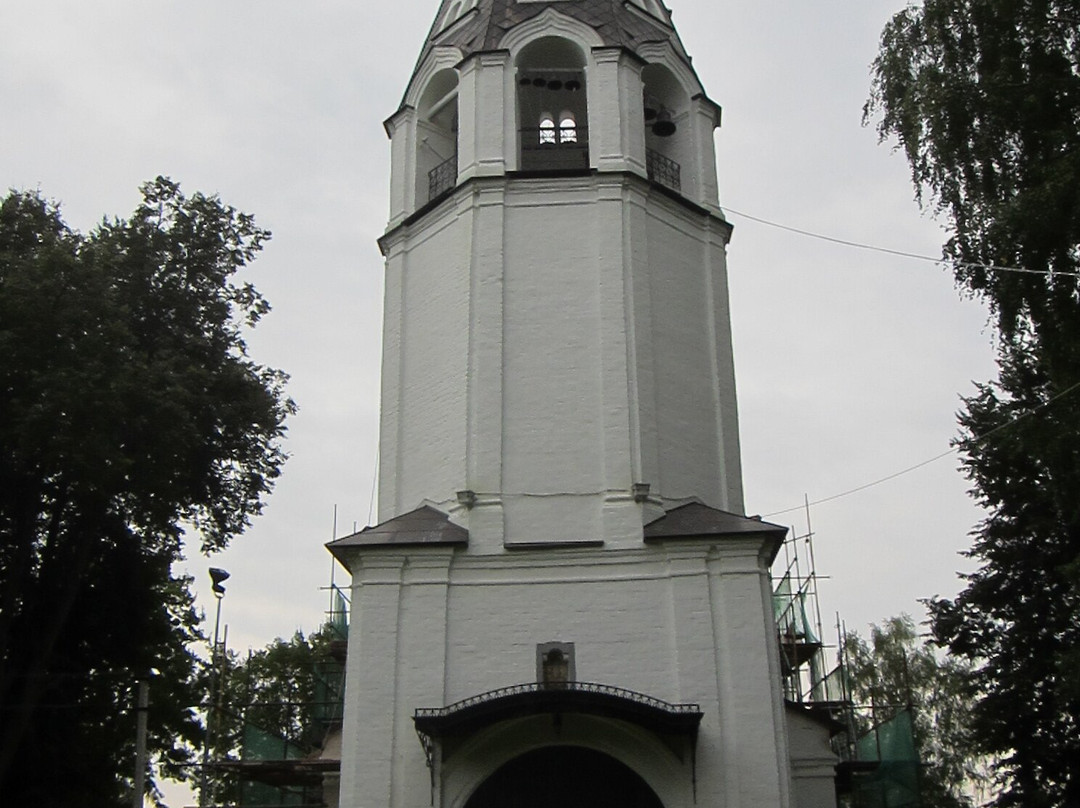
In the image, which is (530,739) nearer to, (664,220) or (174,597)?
(664,220)

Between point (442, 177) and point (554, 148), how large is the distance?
73.1 inches

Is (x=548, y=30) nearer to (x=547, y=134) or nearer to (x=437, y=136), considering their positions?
(x=547, y=134)

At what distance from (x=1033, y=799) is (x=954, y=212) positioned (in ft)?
32.9

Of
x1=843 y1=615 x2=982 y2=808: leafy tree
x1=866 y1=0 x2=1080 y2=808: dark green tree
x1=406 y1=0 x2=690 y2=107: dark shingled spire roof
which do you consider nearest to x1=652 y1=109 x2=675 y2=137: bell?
x1=406 y1=0 x2=690 y2=107: dark shingled spire roof

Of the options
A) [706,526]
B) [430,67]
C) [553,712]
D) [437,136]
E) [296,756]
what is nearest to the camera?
[553,712]

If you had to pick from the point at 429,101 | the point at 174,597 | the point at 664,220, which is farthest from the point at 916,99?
the point at 174,597

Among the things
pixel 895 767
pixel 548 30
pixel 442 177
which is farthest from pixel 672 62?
pixel 895 767

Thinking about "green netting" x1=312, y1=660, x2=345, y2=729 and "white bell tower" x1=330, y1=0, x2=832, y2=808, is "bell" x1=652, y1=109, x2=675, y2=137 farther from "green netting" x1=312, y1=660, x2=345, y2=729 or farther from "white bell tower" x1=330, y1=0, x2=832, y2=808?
"green netting" x1=312, y1=660, x2=345, y2=729

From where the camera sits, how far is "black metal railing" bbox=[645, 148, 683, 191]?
19766 mm

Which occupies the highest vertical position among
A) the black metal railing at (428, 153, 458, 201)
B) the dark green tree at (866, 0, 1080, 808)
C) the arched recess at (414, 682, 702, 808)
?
the black metal railing at (428, 153, 458, 201)

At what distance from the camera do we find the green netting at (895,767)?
21.2m

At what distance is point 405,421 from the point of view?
18.0 m

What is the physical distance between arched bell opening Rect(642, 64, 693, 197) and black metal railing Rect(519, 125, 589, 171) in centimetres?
108

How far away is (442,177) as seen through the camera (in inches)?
786
